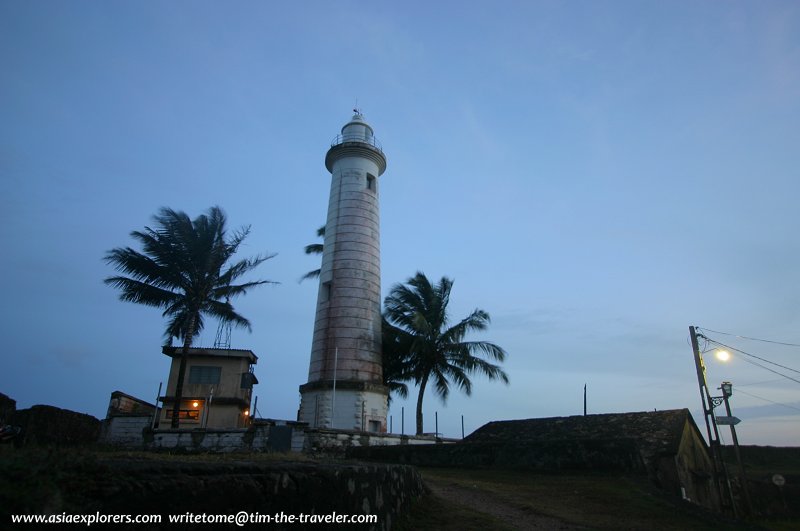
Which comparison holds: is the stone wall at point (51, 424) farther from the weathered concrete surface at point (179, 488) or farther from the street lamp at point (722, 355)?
the street lamp at point (722, 355)

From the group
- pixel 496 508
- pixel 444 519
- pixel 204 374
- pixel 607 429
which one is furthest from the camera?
pixel 204 374

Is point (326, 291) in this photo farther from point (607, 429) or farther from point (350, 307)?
point (607, 429)

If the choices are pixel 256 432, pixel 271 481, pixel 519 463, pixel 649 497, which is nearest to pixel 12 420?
pixel 256 432

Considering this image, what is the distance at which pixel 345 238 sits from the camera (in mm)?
26594

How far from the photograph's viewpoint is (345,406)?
76.0ft

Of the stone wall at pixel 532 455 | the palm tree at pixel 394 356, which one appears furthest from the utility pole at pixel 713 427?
the palm tree at pixel 394 356

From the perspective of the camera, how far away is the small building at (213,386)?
1069 inches

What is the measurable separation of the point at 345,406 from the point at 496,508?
15970mm

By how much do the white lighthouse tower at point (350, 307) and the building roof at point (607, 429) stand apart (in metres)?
8.91

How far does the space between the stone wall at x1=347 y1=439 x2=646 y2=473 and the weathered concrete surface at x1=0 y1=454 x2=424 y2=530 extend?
8602 millimetres

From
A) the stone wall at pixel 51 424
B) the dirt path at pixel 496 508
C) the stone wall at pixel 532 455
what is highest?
the stone wall at pixel 51 424

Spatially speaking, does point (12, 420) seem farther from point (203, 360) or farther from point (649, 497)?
point (203, 360)

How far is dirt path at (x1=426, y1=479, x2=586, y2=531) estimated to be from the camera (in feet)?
23.0

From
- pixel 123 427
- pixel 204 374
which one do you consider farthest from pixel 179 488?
pixel 204 374
